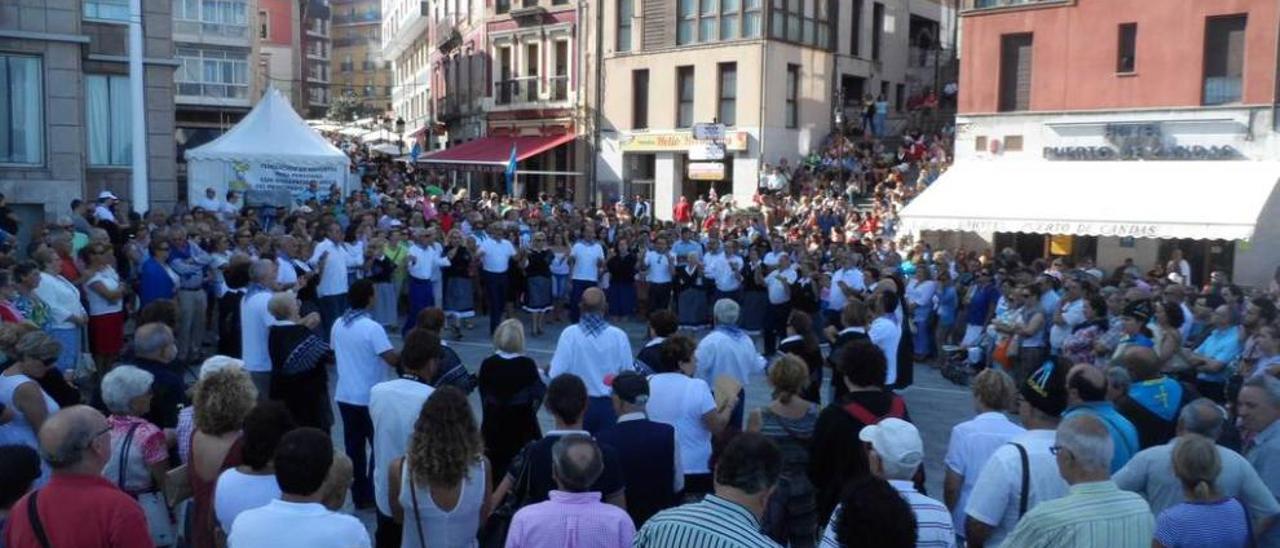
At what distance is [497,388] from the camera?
6293 mm

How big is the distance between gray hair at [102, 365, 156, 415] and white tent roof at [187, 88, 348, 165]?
18.4m

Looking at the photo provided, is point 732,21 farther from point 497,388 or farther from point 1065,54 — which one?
point 497,388

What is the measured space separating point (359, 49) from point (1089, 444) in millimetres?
104868

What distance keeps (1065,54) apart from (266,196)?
699 inches

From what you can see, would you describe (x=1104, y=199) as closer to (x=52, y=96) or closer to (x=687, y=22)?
(x=687, y=22)

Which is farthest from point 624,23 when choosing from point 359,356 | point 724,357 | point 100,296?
point 359,356

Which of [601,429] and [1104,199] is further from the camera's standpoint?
[1104,199]

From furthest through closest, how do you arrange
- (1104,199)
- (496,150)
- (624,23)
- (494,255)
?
(496,150) < (624,23) < (1104,199) < (494,255)

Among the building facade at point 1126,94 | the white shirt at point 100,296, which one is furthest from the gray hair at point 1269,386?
the building facade at point 1126,94

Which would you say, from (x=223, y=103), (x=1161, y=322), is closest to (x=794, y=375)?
(x=1161, y=322)

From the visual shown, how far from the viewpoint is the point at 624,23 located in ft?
110

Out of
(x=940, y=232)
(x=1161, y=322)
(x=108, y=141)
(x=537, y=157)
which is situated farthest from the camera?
(x=537, y=157)

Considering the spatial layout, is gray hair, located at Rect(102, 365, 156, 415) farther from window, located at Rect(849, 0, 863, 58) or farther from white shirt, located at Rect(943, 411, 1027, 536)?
window, located at Rect(849, 0, 863, 58)

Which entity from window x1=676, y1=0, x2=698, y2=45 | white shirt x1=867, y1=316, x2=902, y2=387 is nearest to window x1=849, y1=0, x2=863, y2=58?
window x1=676, y1=0, x2=698, y2=45
